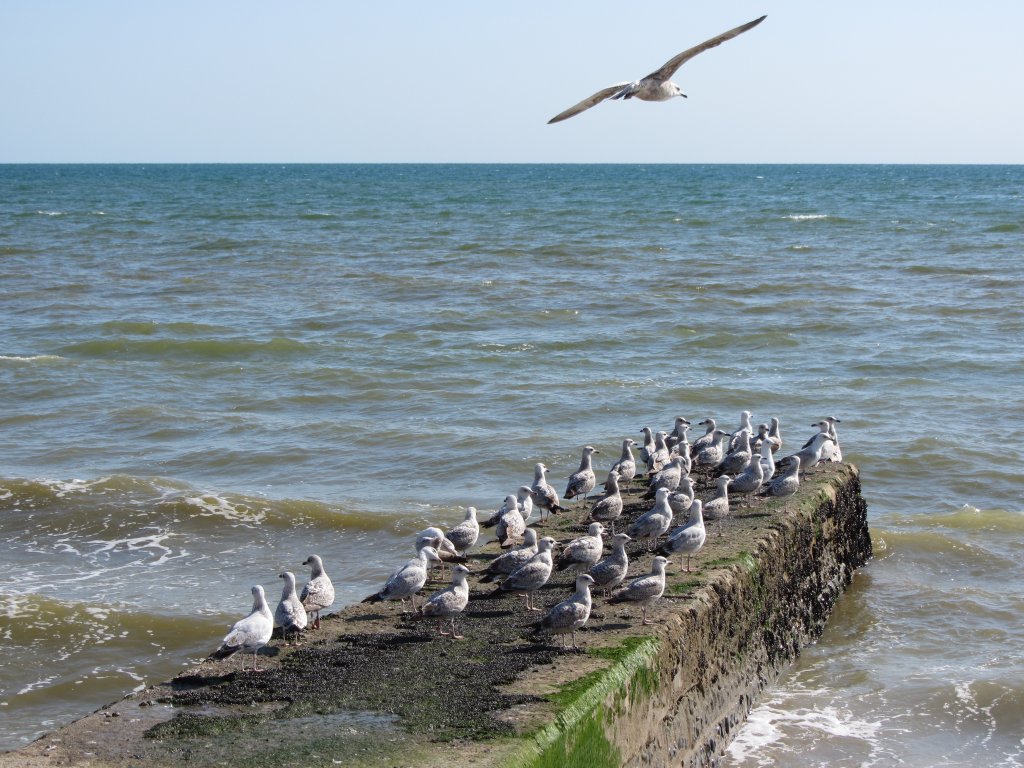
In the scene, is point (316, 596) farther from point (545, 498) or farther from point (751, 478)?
point (751, 478)

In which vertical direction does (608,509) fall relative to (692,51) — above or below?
below

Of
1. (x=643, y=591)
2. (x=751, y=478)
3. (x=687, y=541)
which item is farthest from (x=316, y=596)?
(x=751, y=478)

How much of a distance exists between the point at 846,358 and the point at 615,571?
14.4m

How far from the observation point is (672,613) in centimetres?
762

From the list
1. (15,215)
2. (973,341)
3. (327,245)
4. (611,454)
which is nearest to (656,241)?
(327,245)

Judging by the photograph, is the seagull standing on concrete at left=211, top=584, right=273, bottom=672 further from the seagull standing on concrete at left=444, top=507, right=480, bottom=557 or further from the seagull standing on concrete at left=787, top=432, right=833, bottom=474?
the seagull standing on concrete at left=787, top=432, right=833, bottom=474

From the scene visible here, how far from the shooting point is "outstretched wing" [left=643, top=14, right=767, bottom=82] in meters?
8.43

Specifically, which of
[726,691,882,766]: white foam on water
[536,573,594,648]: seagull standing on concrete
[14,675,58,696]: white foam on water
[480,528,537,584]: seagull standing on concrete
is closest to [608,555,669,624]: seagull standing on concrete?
[536,573,594,648]: seagull standing on concrete

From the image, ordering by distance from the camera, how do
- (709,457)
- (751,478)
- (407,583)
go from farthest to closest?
(709,457), (751,478), (407,583)

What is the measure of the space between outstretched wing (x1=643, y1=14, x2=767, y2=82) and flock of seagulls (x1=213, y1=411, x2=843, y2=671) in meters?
3.10

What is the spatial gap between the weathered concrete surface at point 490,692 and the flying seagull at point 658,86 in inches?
126

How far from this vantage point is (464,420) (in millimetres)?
17641

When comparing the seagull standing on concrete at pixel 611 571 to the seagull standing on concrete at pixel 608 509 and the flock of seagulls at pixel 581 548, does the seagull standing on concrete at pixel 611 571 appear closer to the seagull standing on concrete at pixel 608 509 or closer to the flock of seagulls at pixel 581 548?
the flock of seagulls at pixel 581 548

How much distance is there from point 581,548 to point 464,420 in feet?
30.1
